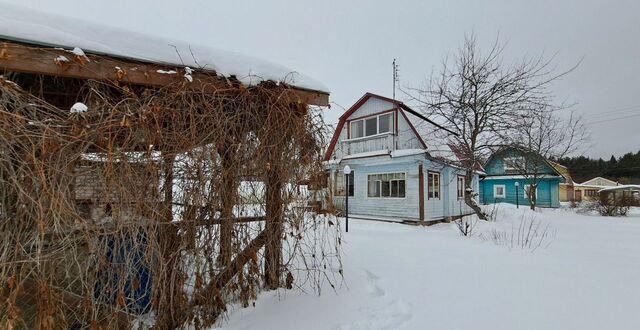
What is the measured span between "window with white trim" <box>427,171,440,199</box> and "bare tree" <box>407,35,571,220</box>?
4.41 ft

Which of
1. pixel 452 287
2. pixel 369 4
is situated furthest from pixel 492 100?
pixel 452 287

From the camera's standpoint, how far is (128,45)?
7.98 ft

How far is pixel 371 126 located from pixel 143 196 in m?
12.1

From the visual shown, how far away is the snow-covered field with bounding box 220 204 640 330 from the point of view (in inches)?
112

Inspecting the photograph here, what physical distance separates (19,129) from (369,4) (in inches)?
524

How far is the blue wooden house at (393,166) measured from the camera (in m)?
12.0

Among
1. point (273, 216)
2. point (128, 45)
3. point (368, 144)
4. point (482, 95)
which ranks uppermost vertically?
point (482, 95)

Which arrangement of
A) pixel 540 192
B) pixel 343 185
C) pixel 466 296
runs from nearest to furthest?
pixel 466 296 < pixel 343 185 < pixel 540 192

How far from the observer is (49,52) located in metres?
2.06

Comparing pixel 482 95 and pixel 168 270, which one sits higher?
pixel 482 95

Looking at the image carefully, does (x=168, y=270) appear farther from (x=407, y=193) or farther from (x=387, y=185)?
(x=387, y=185)

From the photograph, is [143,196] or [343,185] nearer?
[143,196]

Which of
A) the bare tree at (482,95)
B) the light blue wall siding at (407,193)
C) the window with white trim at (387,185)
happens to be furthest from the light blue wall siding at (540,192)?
the window with white trim at (387,185)

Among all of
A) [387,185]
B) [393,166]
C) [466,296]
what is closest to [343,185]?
[387,185]
